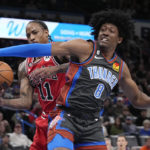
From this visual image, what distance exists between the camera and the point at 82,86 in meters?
3.11

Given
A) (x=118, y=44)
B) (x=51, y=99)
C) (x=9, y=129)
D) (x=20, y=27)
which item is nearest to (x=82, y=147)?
(x=51, y=99)

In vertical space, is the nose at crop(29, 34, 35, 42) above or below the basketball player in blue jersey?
above

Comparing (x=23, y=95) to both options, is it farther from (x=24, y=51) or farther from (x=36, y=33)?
(x=24, y=51)

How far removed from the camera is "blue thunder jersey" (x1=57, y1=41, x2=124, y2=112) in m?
3.11

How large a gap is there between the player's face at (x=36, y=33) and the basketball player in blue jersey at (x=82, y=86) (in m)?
0.99

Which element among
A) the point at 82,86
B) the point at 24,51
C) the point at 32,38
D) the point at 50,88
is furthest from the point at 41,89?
the point at 24,51

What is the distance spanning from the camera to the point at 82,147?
312 centimetres

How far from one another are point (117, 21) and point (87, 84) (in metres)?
0.74

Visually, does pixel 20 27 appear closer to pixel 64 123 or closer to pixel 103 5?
pixel 103 5

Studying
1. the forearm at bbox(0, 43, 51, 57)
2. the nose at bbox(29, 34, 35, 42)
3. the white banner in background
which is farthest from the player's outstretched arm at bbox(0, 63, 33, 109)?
the white banner in background

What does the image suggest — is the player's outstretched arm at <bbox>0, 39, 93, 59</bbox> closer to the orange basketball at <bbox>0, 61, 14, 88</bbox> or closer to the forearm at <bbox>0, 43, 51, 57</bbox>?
the forearm at <bbox>0, 43, 51, 57</bbox>

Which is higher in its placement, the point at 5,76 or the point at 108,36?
the point at 108,36

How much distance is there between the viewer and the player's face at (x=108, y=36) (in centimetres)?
326

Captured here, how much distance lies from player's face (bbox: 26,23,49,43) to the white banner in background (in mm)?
7556
